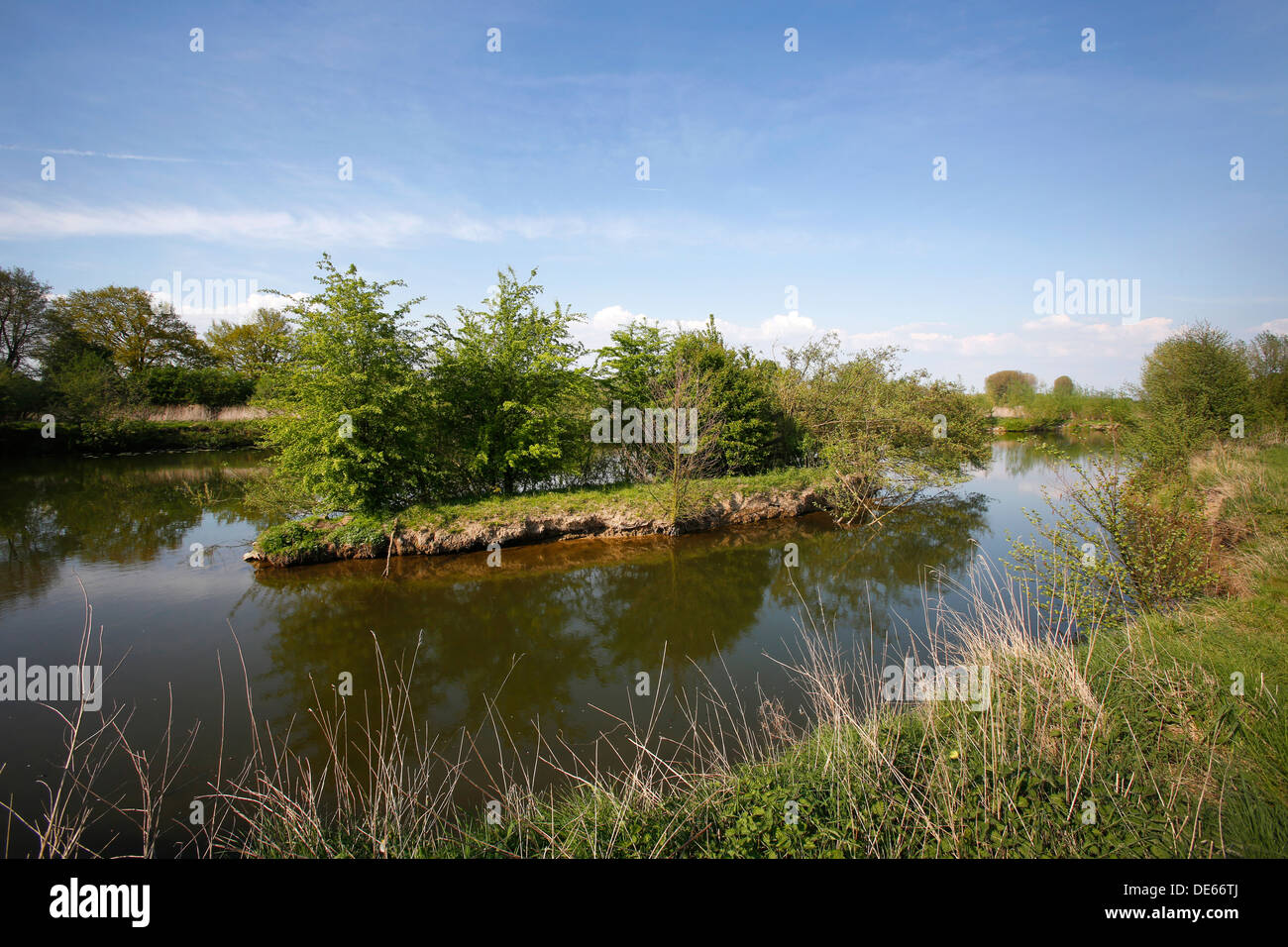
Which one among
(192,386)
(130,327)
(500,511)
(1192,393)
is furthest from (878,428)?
(130,327)

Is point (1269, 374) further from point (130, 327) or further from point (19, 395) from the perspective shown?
point (130, 327)

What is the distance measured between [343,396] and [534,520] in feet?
18.7

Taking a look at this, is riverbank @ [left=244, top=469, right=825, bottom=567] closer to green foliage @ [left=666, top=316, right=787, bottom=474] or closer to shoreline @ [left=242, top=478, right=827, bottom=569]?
shoreline @ [left=242, top=478, right=827, bottom=569]

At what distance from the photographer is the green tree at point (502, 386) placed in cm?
1591

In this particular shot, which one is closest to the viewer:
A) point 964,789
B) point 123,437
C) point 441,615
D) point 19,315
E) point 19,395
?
point 964,789

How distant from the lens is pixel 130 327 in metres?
44.4

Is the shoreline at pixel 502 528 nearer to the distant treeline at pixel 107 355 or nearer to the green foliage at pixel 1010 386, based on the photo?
the distant treeline at pixel 107 355

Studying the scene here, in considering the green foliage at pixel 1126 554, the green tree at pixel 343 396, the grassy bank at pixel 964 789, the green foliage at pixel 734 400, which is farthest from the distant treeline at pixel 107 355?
the green foliage at pixel 1126 554

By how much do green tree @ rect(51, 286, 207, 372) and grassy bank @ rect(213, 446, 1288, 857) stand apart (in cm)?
5269

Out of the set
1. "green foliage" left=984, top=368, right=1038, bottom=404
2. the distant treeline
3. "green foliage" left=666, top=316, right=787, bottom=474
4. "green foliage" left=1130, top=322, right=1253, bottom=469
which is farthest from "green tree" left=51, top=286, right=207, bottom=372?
"green foliage" left=984, top=368, right=1038, bottom=404

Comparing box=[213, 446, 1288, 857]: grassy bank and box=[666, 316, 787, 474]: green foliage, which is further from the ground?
box=[666, 316, 787, 474]: green foliage

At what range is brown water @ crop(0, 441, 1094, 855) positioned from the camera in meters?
7.07
